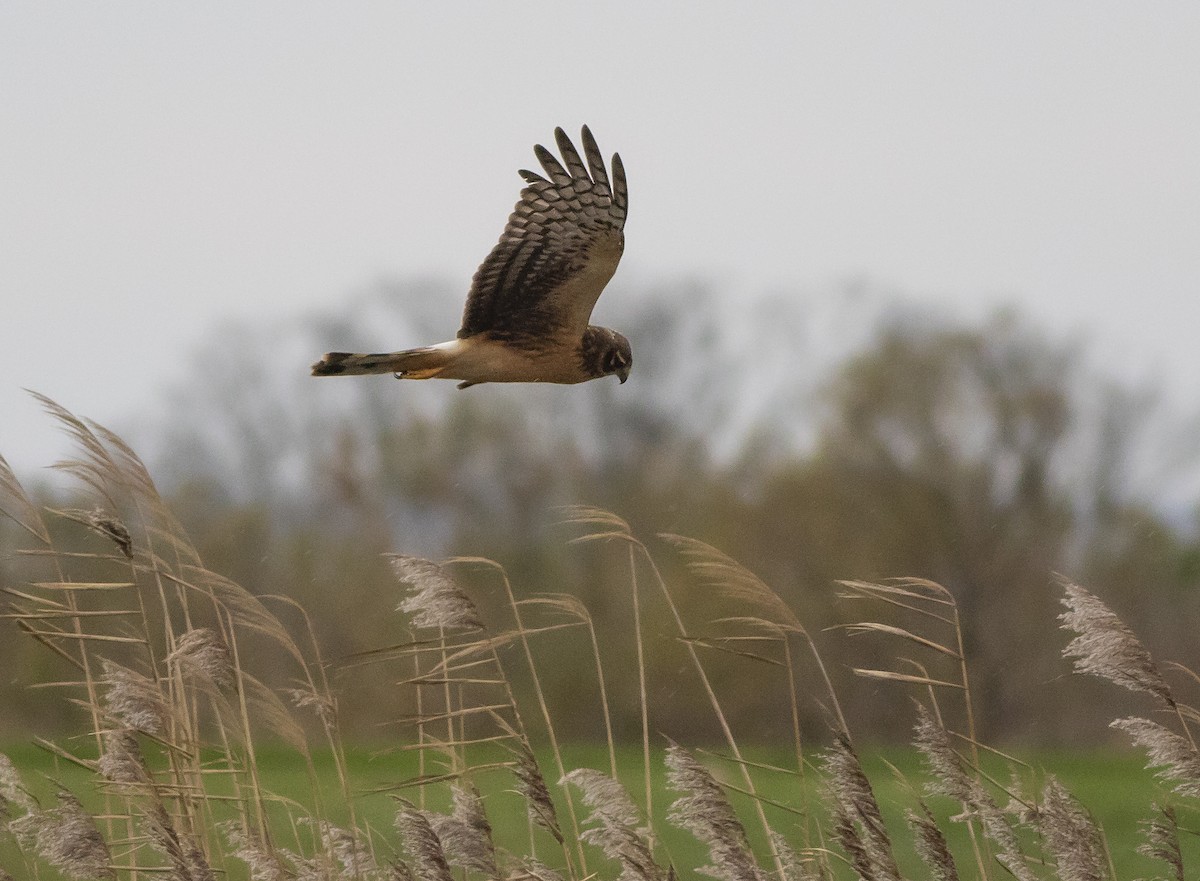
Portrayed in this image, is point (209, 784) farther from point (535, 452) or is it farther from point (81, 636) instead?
point (535, 452)

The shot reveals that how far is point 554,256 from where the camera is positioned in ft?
14.8

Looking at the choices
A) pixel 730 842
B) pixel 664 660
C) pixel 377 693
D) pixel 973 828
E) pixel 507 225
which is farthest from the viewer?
pixel 664 660

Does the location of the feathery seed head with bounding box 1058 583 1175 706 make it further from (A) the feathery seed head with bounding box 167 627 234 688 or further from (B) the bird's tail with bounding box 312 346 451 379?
(A) the feathery seed head with bounding box 167 627 234 688

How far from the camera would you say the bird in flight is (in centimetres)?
446

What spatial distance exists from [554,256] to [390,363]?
0.76 meters

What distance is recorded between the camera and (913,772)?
62.4 ft

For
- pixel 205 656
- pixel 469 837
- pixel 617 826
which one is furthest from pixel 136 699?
pixel 617 826

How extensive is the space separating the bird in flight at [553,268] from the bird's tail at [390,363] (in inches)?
8.8

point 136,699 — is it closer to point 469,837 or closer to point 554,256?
point 469,837

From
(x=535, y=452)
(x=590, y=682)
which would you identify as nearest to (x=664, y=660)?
(x=590, y=682)

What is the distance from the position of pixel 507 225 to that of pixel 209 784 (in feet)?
6.50

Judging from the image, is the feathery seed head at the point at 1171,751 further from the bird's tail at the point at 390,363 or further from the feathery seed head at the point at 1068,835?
the bird's tail at the point at 390,363

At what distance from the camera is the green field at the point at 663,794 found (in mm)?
4023

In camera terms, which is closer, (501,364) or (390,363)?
(390,363)
